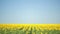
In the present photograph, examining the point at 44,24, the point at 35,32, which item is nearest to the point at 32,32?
the point at 35,32

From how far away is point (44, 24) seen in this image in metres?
5.85

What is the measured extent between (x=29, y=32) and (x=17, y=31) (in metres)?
0.40

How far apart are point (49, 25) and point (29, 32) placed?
1.38 meters

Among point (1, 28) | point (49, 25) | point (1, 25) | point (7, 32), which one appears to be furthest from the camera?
point (49, 25)

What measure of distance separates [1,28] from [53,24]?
197 centimetres

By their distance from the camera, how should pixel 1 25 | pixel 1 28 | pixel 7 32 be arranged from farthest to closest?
pixel 1 25
pixel 1 28
pixel 7 32

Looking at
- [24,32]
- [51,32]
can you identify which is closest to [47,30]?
[51,32]

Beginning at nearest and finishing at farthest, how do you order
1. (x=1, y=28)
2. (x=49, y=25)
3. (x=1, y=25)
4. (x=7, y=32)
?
(x=7, y=32)
(x=1, y=28)
(x=1, y=25)
(x=49, y=25)

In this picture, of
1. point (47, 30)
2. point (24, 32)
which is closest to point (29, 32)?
point (24, 32)

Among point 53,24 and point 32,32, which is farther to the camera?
point 53,24

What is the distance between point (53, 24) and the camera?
18.9 ft

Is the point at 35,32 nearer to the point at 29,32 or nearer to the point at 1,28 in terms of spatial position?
the point at 29,32

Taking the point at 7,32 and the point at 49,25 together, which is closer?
the point at 7,32

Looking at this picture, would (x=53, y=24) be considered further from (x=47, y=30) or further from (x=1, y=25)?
(x=1, y=25)
